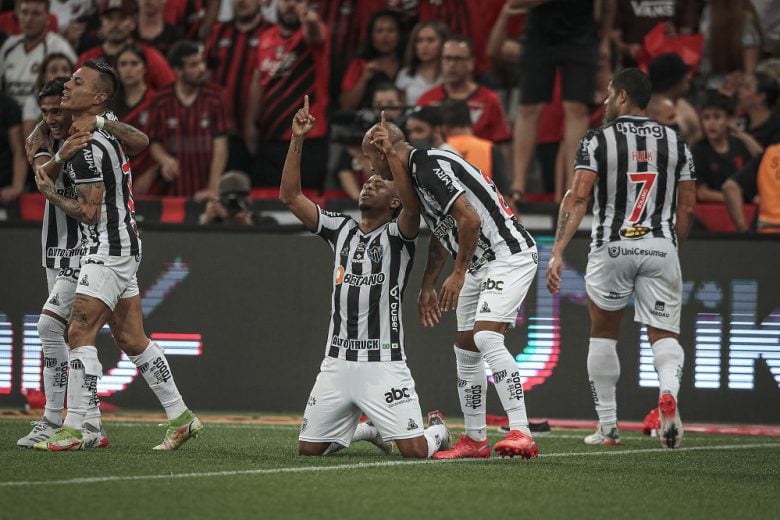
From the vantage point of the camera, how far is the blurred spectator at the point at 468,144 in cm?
1097

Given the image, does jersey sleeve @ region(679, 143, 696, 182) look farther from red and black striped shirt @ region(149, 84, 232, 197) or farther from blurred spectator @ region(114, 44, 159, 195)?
blurred spectator @ region(114, 44, 159, 195)

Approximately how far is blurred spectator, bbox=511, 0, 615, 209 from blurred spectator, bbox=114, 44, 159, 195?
3542mm

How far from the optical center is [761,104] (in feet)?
41.0

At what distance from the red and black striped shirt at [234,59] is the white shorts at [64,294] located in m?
5.25

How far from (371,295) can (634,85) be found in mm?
2271

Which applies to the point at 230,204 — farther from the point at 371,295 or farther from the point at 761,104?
the point at 761,104

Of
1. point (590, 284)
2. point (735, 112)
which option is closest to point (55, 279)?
point (590, 284)

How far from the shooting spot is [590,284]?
8578mm

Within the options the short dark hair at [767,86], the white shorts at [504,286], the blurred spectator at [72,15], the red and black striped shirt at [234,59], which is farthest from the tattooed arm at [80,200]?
the short dark hair at [767,86]

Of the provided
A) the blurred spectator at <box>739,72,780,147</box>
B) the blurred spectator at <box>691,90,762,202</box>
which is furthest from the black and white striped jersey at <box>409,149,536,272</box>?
the blurred spectator at <box>739,72,780,147</box>

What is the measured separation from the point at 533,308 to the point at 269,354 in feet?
7.10

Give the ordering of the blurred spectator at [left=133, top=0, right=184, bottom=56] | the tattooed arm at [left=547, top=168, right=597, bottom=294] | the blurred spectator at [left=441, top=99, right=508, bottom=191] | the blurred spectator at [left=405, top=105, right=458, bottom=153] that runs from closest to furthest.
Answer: the tattooed arm at [left=547, top=168, right=597, bottom=294]
the blurred spectator at [left=405, top=105, right=458, bottom=153]
the blurred spectator at [left=441, top=99, right=508, bottom=191]
the blurred spectator at [left=133, top=0, right=184, bottom=56]

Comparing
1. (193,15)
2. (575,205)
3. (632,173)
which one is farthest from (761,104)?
(193,15)

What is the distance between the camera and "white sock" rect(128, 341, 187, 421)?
25.9 ft
